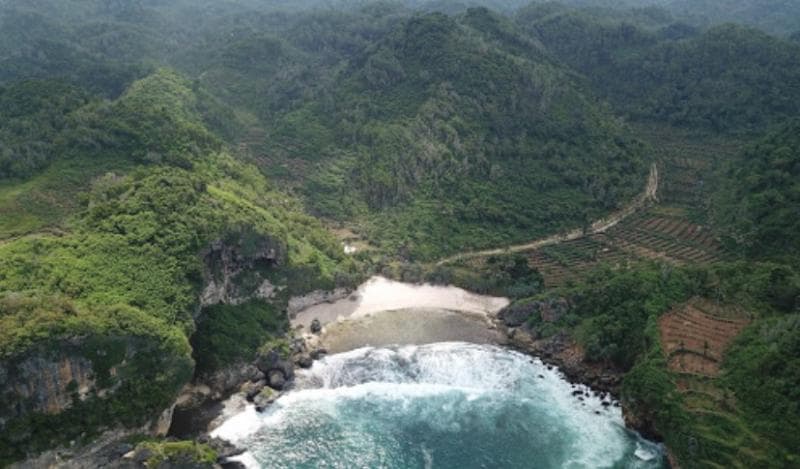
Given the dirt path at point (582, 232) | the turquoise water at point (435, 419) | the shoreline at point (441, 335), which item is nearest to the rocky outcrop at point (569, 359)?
the shoreline at point (441, 335)

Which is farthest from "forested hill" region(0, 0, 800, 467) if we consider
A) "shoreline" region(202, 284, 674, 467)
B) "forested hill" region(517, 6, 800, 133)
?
"shoreline" region(202, 284, 674, 467)

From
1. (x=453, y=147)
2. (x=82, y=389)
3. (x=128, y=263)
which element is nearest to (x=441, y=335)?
(x=128, y=263)

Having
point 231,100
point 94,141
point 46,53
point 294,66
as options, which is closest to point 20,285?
point 94,141

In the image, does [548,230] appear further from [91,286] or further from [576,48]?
[576,48]

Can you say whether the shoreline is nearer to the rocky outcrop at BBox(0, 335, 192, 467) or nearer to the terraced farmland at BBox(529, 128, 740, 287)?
the rocky outcrop at BBox(0, 335, 192, 467)

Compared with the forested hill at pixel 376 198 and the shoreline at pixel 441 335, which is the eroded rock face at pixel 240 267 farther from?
the shoreline at pixel 441 335

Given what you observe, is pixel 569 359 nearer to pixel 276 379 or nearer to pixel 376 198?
pixel 276 379
